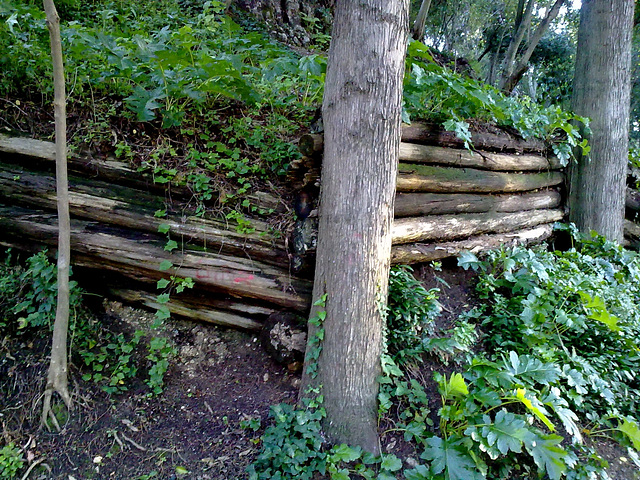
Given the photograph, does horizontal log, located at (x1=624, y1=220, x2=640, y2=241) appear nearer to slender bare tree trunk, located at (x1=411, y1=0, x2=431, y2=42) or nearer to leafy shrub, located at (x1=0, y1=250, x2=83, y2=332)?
slender bare tree trunk, located at (x1=411, y1=0, x2=431, y2=42)

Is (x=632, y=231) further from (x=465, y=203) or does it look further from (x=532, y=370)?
(x=532, y=370)

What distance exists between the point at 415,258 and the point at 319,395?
1.59m

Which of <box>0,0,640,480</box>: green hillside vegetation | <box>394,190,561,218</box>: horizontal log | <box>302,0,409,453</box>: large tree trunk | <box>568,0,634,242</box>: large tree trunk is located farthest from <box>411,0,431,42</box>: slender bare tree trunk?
<box>302,0,409,453</box>: large tree trunk

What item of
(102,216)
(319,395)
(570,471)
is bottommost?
(570,471)

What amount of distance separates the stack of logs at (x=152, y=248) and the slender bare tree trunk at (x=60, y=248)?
0.58 metres

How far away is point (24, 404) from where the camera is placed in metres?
2.77

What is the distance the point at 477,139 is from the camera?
14.9ft

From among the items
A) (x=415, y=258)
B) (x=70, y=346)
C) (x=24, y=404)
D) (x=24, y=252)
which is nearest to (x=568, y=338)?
(x=415, y=258)

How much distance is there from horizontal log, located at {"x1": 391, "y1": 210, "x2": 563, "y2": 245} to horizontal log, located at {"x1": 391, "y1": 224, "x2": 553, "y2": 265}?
0.06 m

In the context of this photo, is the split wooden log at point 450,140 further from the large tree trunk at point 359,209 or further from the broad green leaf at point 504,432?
the broad green leaf at point 504,432

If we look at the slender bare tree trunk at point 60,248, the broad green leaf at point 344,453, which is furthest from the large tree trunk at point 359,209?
the slender bare tree trunk at point 60,248

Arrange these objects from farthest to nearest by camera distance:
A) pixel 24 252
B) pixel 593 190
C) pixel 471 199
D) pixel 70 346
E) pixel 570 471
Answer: pixel 593 190 < pixel 471 199 < pixel 24 252 < pixel 70 346 < pixel 570 471

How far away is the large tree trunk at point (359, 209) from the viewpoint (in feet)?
9.09

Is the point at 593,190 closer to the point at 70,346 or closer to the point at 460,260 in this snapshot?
the point at 460,260
